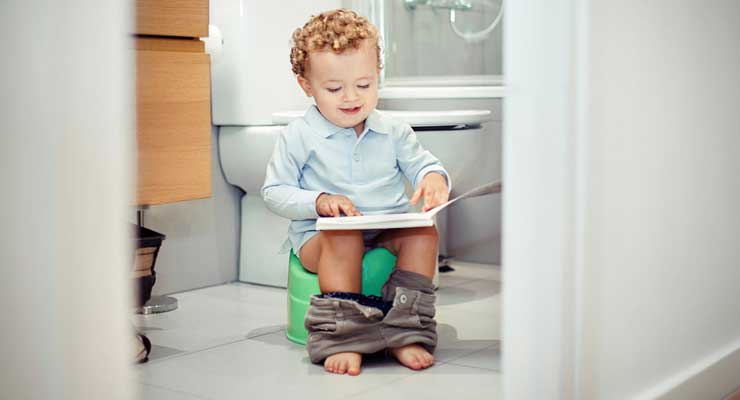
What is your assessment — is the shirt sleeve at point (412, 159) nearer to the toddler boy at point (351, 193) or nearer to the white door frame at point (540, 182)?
the toddler boy at point (351, 193)

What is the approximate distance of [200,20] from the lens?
61.5 inches

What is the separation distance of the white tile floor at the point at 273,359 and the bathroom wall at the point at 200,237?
2.8 inches

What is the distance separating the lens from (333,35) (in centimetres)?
166

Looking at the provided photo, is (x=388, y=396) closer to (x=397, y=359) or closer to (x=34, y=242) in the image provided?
(x=397, y=359)

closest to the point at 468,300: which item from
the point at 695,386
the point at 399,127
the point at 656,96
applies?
the point at 399,127

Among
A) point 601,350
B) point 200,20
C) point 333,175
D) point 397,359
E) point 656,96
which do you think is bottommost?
point 397,359

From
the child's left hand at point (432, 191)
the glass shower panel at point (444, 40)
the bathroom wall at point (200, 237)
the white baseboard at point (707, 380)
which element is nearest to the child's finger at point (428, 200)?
the child's left hand at point (432, 191)

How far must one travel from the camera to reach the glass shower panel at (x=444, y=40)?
268 centimetres

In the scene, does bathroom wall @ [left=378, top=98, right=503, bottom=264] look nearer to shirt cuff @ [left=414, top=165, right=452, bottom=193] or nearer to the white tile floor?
the white tile floor

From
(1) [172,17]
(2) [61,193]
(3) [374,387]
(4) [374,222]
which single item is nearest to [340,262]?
(4) [374,222]

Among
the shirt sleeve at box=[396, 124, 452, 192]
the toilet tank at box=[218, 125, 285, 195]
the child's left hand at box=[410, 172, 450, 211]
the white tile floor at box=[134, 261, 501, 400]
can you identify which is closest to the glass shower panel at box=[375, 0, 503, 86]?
the toilet tank at box=[218, 125, 285, 195]

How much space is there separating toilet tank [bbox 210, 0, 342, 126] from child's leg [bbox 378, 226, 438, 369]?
701 millimetres

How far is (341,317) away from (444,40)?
1.39 metres

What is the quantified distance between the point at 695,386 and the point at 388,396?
0.44 meters
